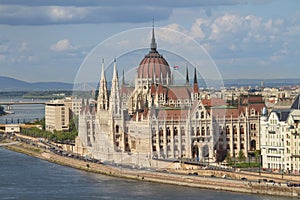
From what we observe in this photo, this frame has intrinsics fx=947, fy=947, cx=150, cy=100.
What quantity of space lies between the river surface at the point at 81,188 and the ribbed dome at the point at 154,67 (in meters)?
4.65

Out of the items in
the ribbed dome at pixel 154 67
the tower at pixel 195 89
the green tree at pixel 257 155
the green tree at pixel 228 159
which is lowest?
the green tree at pixel 228 159

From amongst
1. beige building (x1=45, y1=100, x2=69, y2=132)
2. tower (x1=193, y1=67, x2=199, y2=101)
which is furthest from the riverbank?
beige building (x1=45, y1=100, x2=69, y2=132)

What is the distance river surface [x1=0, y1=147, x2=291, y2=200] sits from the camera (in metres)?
30.9

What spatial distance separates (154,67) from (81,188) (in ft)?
24.2

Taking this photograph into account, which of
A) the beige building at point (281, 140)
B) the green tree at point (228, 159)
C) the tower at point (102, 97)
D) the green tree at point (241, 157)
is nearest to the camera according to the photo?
the beige building at point (281, 140)

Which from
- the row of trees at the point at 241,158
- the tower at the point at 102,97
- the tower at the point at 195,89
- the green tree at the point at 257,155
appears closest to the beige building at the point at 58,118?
the tower at the point at 102,97

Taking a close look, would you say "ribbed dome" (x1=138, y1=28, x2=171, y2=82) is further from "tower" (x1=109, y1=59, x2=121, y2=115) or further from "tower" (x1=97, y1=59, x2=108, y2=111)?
"tower" (x1=97, y1=59, x2=108, y2=111)

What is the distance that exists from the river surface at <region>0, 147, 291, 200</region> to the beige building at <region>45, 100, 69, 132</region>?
21249 mm

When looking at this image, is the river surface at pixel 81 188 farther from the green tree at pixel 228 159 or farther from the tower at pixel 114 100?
the green tree at pixel 228 159

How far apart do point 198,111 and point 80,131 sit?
20.8 feet

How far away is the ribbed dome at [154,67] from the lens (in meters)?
38.0

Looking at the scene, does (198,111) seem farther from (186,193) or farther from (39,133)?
(39,133)

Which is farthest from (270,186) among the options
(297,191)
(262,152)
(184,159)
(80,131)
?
(80,131)

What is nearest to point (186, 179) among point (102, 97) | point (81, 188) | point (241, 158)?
point (81, 188)
